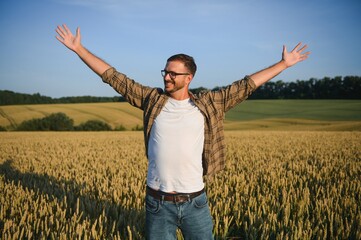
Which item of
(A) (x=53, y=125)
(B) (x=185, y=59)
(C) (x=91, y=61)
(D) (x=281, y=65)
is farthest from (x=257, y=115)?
(C) (x=91, y=61)

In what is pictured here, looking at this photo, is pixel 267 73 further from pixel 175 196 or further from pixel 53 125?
pixel 53 125

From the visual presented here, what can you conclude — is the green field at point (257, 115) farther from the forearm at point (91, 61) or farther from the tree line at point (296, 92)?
the forearm at point (91, 61)

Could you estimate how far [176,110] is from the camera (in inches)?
98.3

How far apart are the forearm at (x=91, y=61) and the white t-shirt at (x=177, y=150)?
0.72 m

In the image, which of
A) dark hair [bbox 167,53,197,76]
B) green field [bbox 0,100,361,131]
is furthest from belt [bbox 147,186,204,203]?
green field [bbox 0,100,361,131]

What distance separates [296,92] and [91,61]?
102957 mm

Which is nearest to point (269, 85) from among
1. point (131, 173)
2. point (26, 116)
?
point (26, 116)

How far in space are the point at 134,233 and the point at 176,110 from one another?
1635mm

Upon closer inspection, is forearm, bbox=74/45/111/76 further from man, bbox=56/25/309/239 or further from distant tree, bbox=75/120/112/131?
distant tree, bbox=75/120/112/131

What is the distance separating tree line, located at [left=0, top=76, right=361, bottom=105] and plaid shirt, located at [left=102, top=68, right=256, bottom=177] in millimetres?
91759

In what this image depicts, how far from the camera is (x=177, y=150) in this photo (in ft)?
7.84

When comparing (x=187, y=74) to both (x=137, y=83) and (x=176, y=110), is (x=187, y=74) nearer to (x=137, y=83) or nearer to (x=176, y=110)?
(x=176, y=110)

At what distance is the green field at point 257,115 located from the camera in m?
43.4

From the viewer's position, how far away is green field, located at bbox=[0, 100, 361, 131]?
4338 centimetres
